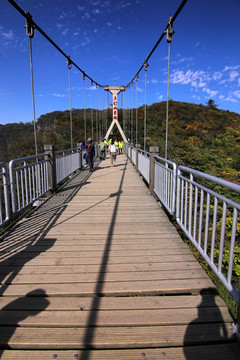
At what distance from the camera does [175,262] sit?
2.33 meters

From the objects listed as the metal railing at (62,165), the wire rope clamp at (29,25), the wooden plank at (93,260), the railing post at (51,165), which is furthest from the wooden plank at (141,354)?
the wire rope clamp at (29,25)

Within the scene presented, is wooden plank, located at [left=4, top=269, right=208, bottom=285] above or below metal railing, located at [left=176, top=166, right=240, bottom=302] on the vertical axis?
below

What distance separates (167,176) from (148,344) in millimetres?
2401

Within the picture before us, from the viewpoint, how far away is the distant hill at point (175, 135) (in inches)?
627

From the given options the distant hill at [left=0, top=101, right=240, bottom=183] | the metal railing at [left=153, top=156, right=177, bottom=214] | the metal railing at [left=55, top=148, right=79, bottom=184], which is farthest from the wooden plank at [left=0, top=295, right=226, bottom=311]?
the distant hill at [left=0, top=101, right=240, bottom=183]

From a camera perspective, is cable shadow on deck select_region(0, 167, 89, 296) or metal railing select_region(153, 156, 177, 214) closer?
cable shadow on deck select_region(0, 167, 89, 296)

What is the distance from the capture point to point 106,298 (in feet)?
5.97

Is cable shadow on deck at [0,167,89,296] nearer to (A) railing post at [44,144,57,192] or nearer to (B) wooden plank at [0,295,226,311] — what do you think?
(B) wooden plank at [0,295,226,311]

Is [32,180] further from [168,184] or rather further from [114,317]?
[114,317]

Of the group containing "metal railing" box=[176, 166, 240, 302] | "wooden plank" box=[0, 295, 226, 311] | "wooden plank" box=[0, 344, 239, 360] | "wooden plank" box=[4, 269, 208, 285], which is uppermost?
"metal railing" box=[176, 166, 240, 302]

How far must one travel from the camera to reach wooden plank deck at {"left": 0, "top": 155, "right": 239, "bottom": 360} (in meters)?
1.41

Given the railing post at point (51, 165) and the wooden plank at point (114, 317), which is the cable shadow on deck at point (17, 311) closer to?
the wooden plank at point (114, 317)

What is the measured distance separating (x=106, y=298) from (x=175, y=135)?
29.9m

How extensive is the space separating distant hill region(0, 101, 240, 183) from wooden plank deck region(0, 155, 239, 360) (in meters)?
10.8
